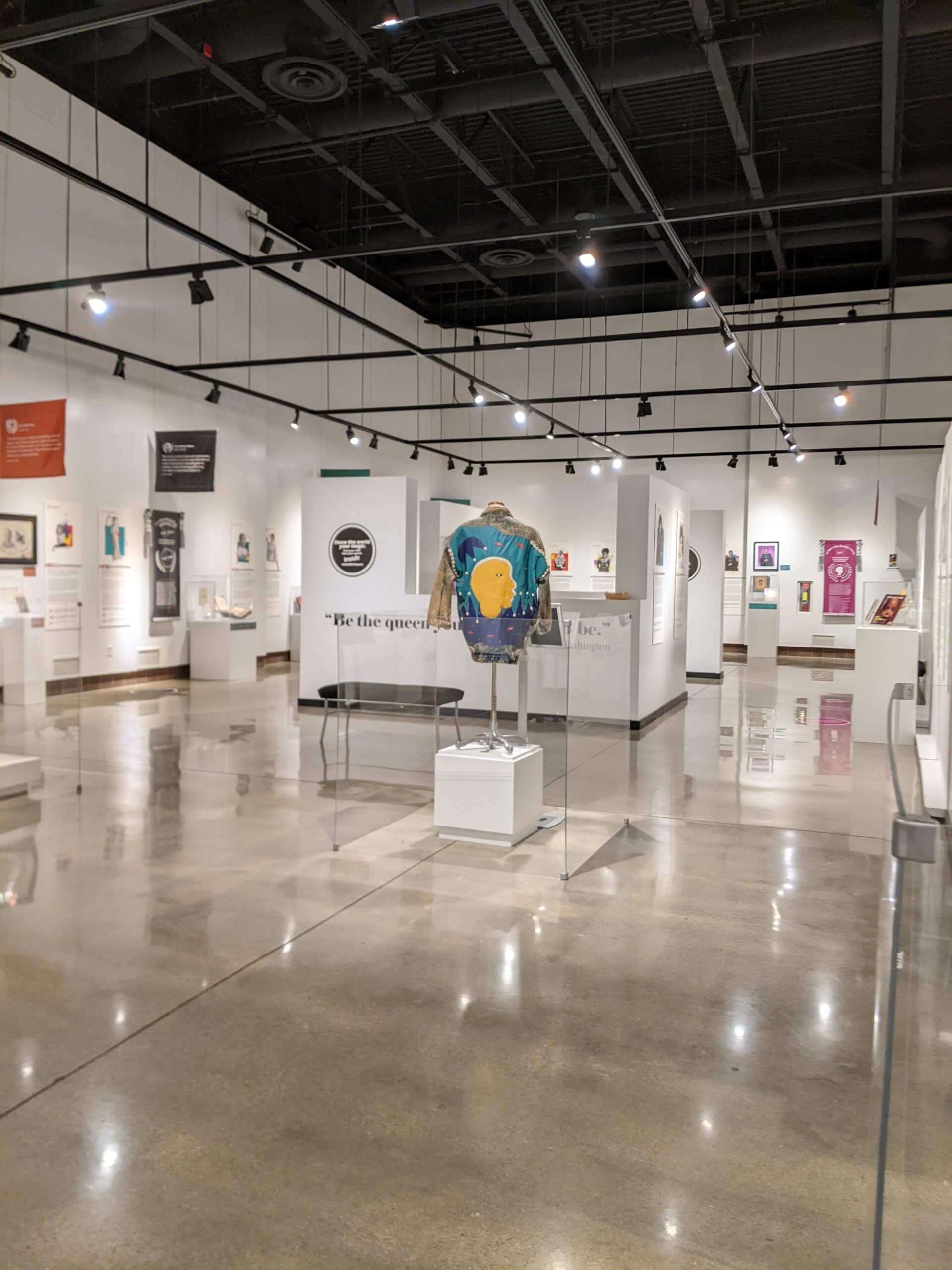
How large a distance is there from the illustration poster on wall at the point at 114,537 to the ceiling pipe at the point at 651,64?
520 centimetres

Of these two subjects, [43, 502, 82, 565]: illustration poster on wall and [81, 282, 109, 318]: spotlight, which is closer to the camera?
[43, 502, 82, 565]: illustration poster on wall

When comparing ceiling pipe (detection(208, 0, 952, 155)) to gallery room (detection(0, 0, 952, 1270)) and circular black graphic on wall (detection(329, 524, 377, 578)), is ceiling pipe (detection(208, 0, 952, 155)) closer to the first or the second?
gallery room (detection(0, 0, 952, 1270))

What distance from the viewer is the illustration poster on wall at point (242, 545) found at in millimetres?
15164

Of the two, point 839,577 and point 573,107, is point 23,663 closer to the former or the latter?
point 573,107

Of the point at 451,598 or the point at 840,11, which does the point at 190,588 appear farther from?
the point at 840,11

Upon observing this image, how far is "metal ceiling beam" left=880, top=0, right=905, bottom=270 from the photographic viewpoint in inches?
324

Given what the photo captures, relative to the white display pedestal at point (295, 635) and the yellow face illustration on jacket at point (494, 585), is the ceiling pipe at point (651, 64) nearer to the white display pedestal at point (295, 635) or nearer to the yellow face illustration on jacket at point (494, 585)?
the yellow face illustration on jacket at point (494, 585)

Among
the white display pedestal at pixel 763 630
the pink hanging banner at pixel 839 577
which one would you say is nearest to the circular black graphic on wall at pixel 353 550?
the white display pedestal at pixel 763 630

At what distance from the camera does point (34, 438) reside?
6742 mm

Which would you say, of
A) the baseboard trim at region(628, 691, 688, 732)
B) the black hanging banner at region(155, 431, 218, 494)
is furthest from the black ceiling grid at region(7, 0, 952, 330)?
the baseboard trim at region(628, 691, 688, 732)

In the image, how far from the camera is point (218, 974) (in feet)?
12.1

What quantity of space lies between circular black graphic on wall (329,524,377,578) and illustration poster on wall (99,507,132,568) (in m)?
3.09

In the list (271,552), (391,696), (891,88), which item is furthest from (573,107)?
(271,552)

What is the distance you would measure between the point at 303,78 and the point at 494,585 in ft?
23.1
